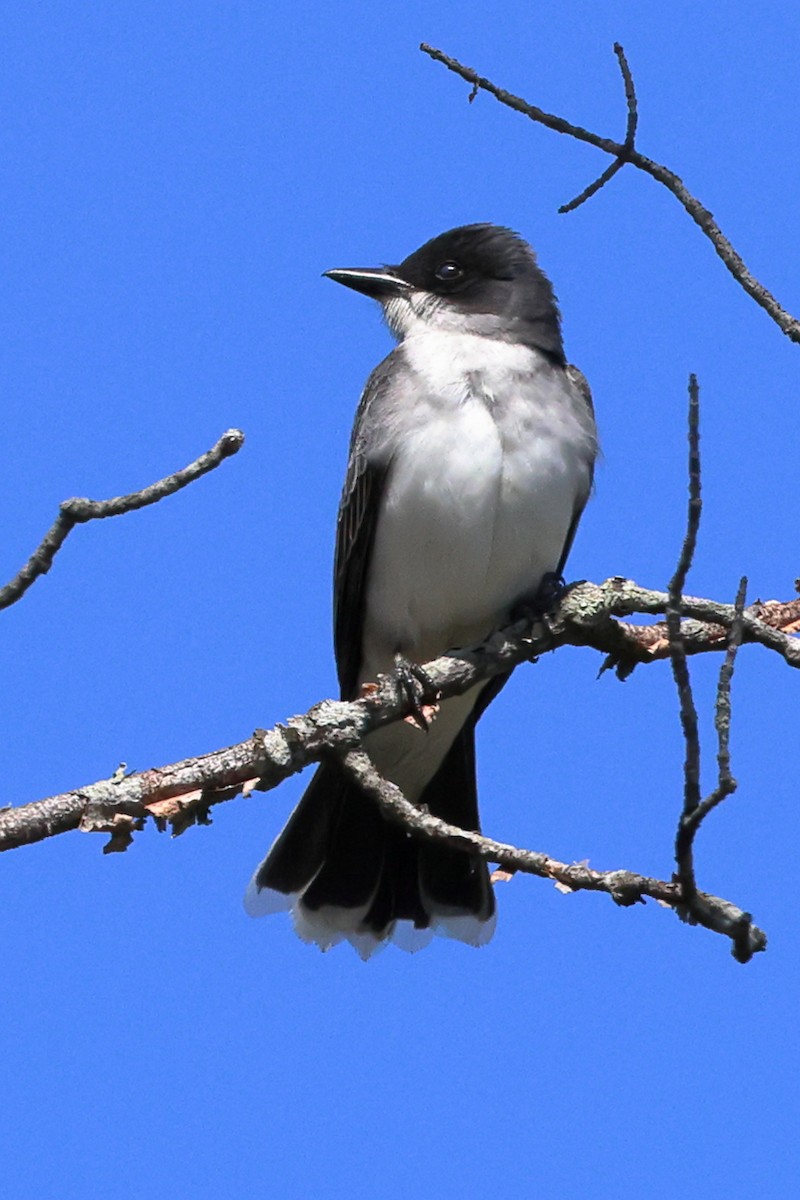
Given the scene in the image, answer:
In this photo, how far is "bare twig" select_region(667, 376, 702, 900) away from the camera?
379 cm

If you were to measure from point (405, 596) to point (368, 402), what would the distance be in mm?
858

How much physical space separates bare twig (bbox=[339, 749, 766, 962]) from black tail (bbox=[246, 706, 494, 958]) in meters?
1.53

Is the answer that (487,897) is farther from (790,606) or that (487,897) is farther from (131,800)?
(131,800)

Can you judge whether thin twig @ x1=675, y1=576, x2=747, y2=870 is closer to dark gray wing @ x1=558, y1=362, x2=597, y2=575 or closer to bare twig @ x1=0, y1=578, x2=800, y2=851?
A: bare twig @ x1=0, y1=578, x2=800, y2=851

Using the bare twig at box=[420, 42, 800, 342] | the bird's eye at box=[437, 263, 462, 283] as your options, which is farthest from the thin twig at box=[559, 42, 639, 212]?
the bird's eye at box=[437, 263, 462, 283]

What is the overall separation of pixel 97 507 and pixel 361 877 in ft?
10.9

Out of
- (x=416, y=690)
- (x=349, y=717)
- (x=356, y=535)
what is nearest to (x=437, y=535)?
(x=356, y=535)

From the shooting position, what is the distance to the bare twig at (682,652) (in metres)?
3.79

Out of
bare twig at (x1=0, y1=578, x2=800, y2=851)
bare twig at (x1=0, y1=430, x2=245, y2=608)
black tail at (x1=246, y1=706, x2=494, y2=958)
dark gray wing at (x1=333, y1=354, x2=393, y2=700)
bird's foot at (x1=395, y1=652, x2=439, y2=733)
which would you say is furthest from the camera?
black tail at (x1=246, y1=706, x2=494, y2=958)

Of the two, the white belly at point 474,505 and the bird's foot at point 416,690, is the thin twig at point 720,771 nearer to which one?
the bird's foot at point 416,690

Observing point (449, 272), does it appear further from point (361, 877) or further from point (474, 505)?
point (361, 877)

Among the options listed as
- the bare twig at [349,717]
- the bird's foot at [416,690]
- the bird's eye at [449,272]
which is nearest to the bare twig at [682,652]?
the bare twig at [349,717]

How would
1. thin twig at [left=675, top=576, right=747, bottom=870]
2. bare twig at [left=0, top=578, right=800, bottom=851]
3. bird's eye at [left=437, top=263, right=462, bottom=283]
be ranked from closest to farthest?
thin twig at [left=675, top=576, right=747, bottom=870] → bare twig at [left=0, top=578, right=800, bottom=851] → bird's eye at [left=437, top=263, right=462, bottom=283]

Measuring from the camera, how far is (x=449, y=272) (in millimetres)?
7645
